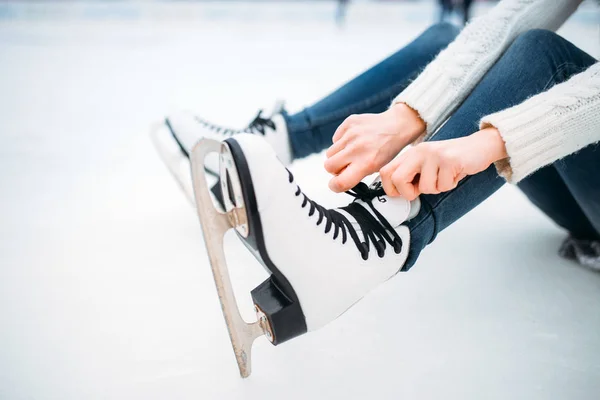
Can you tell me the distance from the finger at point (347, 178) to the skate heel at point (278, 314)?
0.12 meters

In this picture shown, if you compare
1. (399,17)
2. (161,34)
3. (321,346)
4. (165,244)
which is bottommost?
(321,346)

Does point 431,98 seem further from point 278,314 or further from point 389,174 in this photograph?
point 278,314

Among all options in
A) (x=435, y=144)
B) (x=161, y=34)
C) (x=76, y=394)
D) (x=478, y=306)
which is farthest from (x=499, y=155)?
(x=161, y=34)

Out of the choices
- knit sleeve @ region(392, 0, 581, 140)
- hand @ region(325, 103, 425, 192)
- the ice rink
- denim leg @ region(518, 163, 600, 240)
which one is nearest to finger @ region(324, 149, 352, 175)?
hand @ region(325, 103, 425, 192)

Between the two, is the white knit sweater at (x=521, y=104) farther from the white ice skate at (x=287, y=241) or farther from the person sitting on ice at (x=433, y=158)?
the white ice skate at (x=287, y=241)

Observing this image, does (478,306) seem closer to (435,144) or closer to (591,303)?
(591,303)

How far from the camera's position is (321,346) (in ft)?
1.63

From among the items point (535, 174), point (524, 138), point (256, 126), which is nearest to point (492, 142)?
point (524, 138)

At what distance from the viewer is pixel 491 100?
18.1 inches

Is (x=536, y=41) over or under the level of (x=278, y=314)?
over

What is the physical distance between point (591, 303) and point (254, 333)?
19.3 inches

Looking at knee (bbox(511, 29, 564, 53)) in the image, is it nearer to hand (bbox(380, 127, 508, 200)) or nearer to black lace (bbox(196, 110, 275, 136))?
hand (bbox(380, 127, 508, 200))

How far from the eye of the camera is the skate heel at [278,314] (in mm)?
385

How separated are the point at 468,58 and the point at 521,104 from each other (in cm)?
12
